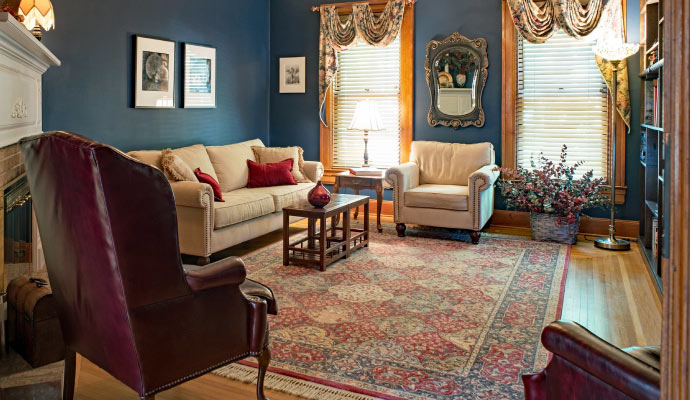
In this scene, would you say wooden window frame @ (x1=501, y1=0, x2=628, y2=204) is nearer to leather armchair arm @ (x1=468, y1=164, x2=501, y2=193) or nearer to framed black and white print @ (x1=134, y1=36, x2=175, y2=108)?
leather armchair arm @ (x1=468, y1=164, x2=501, y2=193)

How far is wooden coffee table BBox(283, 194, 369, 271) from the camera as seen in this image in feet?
14.6

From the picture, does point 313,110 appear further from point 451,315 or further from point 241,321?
point 241,321

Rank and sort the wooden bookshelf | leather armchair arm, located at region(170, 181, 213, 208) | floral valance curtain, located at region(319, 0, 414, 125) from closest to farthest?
1. leather armchair arm, located at region(170, 181, 213, 208)
2. the wooden bookshelf
3. floral valance curtain, located at region(319, 0, 414, 125)

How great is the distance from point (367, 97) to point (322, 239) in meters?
3.01

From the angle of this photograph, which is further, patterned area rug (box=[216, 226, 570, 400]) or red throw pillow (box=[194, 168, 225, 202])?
red throw pillow (box=[194, 168, 225, 202])

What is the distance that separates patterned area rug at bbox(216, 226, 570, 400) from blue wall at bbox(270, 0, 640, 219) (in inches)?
60.7

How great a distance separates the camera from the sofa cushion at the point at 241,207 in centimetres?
454

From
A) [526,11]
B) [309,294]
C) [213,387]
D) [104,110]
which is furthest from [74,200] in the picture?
[526,11]

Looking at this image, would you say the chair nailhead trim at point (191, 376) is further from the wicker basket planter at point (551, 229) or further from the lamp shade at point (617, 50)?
the lamp shade at point (617, 50)

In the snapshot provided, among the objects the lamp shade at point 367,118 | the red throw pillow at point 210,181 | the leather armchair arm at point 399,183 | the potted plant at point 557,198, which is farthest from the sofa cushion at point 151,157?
the potted plant at point 557,198

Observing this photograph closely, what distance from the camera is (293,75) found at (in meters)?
7.25

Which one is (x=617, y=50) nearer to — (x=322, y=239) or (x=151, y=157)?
(x=322, y=239)

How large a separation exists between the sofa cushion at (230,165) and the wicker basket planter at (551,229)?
9.78 ft

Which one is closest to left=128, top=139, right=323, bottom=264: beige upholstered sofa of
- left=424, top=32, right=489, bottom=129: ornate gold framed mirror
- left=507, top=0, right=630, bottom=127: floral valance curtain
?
left=424, top=32, right=489, bottom=129: ornate gold framed mirror
